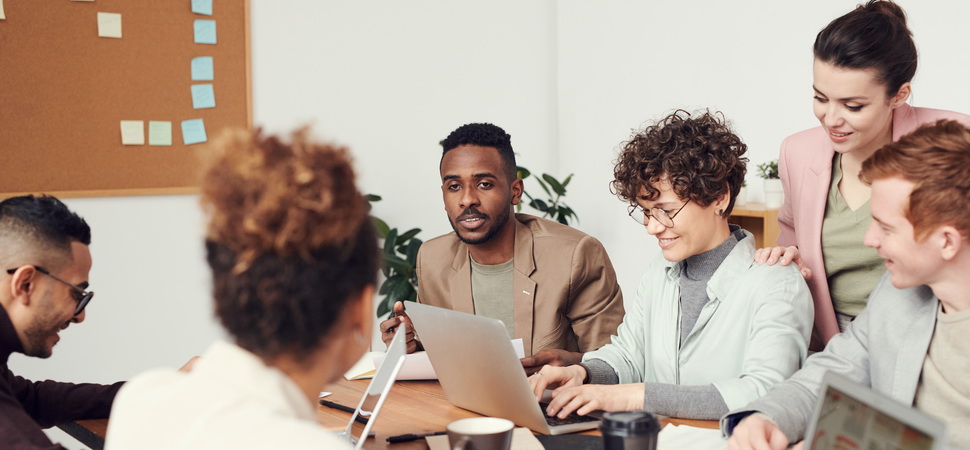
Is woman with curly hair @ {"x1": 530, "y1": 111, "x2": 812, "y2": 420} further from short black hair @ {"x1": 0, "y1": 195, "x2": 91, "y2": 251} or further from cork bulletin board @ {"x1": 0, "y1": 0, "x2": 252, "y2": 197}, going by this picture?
cork bulletin board @ {"x1": 0, "y1": 0, "x2": 252, "y2": 197}

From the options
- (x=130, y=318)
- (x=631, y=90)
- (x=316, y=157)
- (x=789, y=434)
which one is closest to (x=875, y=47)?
(x=789, y=434)

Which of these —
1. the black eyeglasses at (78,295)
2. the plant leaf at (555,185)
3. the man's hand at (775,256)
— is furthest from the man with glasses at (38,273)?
the plant leaf at (555,185)

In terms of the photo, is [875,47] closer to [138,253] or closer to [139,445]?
[139,445]

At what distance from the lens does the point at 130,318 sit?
3826 mm

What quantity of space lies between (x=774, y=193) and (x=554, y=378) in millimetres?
1742

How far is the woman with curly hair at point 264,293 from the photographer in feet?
2.92

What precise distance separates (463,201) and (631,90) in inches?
79.7

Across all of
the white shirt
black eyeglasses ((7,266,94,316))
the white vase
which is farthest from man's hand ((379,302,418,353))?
the white vase

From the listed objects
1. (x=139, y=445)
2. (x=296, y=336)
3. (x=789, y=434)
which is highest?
(x=296, y=336)

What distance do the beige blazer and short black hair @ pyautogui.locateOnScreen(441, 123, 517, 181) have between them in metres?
0.22

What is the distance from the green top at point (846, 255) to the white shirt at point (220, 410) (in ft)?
5.23

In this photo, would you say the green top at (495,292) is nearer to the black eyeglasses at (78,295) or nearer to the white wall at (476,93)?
the black eyeglasses at (78,295)

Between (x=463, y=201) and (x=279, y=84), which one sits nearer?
(x=463, y=201)

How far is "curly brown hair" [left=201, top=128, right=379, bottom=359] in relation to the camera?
90cm
